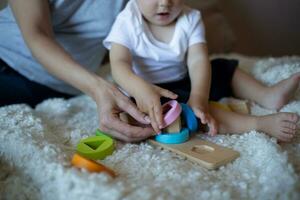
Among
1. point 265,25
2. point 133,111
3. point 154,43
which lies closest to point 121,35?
point 154,43

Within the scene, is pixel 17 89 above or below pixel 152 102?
below

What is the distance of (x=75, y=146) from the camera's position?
28.6 inches

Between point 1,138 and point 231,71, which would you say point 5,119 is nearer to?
point 1,138

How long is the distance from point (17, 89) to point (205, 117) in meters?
0.51

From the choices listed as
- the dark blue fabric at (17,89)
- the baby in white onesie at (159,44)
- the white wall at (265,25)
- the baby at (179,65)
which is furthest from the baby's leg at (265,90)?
the white wall at (265,25)

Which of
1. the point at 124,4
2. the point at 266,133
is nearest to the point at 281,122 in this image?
the point at 266,133

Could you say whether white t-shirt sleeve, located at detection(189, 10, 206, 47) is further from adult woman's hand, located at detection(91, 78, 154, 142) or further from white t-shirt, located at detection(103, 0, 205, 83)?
adult woman's hand, located at detection(91, 78, 154, 142)

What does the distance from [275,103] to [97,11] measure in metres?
0.48

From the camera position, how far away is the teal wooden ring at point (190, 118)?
74cm

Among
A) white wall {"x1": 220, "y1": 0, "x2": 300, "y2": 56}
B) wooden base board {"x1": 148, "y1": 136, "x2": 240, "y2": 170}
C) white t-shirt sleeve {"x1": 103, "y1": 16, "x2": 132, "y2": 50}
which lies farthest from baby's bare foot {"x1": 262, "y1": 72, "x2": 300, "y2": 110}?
white wall {"x1": 220, "y1": 0, "x2": 300, "y2": 56}

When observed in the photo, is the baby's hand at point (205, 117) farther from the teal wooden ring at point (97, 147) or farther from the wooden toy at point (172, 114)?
the teal wooden ring at point (97, 147)

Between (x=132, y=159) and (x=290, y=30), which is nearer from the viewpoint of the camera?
(x=132, y=159)

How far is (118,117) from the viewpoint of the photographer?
720mm

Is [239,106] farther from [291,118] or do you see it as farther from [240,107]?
[291,118]
